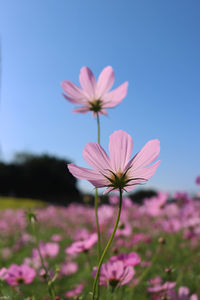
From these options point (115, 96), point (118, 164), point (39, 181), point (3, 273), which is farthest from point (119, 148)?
point (39, 181)

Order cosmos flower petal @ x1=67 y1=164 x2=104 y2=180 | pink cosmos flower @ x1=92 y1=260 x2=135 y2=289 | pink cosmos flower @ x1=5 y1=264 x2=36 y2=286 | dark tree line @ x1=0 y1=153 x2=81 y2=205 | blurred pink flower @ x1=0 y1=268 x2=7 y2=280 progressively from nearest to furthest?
cosmos flower petal @ x1=67 y1=164 x2=104 y2=180 → pink cosmos flower @ x1=92 y1=260 x2=135 y2=289 → blurred pink flower @ x1=0 y1=268 x2=7 y2=280 → pink cosmos flower @ x1=5 y1=264 x2=36 y2=286 → dark tree line @ x1=0 y1=153 x2=81 y2=205

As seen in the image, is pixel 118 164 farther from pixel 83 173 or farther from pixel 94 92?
pixel 94 92

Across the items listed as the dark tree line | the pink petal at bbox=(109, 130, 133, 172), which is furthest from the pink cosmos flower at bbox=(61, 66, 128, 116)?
the dark tree line

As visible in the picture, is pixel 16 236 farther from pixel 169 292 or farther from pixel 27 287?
pixel 169 292

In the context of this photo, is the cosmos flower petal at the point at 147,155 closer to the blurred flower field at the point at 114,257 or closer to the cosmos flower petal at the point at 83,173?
the cosmos flower petal at the point at 83,173

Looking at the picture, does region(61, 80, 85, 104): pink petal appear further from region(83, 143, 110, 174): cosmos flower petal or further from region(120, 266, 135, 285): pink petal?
region(120, 266, 135, 285): pink petal
